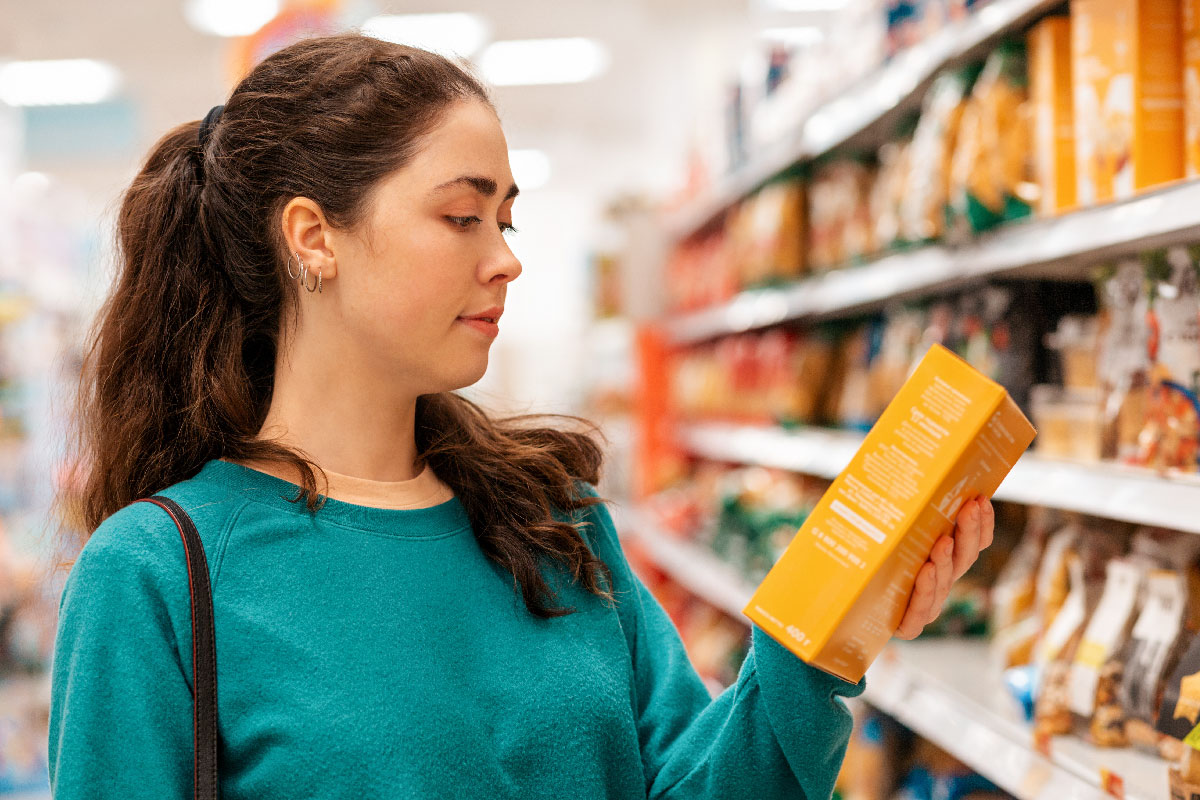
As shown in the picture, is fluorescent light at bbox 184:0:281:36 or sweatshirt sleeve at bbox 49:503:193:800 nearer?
sweatshirt sleeve at bbox 49:503:193:800

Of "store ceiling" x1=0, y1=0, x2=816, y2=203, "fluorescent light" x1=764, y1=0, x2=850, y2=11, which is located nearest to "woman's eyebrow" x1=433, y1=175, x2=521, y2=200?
"store ceiling" x1=0, y1=0, x2=816, y2=203

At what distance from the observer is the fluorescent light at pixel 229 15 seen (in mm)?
6621

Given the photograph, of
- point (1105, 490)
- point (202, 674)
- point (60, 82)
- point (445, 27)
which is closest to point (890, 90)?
point (1105, 490)

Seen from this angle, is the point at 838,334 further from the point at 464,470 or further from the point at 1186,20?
the point at 464,470

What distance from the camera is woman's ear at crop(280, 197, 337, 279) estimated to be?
121cm

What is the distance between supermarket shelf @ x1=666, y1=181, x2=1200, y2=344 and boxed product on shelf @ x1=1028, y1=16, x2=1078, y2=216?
0.05 meters

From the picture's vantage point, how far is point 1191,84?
4.47 ft

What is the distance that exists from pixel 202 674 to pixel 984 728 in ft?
3.70

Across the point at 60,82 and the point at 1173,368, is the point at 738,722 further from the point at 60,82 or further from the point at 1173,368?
the point at 60,82

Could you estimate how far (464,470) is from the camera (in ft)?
4.47

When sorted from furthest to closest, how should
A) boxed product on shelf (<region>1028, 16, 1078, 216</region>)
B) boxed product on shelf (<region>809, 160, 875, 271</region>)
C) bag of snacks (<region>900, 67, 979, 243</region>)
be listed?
boxed product on shelf (<region>809, 160, 875, 271</region>), bag of snacks (<region>900, 67, 979, 243</region>), boxed product on shelf (<region>1028, 16, 1078, 216</region>)

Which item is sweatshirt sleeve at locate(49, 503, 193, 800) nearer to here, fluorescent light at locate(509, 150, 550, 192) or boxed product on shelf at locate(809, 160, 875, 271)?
boxed product on shelf at locate(809, 160, 875, 271)

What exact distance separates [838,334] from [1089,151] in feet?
5.17

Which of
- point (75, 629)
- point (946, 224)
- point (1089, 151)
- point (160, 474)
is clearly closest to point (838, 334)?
point (946, 224)
